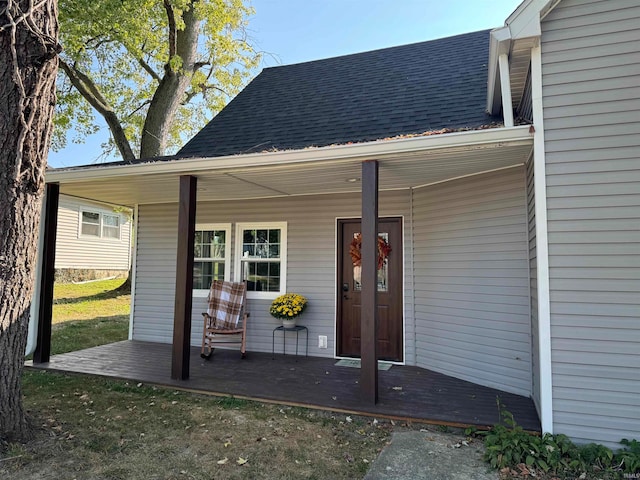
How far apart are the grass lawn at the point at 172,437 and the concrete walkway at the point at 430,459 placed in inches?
4.5

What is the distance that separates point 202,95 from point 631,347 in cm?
1422

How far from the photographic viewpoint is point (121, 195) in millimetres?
5965

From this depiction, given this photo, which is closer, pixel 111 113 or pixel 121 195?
pixel 121 195

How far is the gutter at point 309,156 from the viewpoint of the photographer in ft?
10.5

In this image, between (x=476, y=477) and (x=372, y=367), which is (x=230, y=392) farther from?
(x=476, y=477)

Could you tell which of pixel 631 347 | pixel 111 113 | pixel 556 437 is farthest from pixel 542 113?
pixel 111 113

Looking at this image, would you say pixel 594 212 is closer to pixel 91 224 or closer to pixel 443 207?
pixel 443 207

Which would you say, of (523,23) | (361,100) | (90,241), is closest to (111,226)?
(90,241)

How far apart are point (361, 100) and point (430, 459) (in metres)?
4.90

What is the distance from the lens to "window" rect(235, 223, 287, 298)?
5945mm

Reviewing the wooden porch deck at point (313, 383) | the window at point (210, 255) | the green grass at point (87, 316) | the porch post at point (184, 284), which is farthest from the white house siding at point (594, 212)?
the green grass at point (87, 316)

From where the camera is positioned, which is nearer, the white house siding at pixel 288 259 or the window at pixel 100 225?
the white house siding at pixel 288 259

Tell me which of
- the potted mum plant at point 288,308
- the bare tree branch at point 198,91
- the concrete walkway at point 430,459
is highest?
the bare tree branch at point 198,91

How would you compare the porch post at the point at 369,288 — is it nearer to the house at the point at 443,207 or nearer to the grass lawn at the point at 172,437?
the house at the point at 443,207
